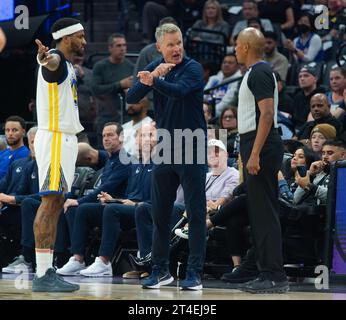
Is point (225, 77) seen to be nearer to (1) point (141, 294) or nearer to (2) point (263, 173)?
(2) point (263, 173)

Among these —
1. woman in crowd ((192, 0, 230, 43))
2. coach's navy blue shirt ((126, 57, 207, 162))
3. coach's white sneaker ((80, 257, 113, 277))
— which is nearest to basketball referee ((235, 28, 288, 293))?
coach's navy blue shirt ((126, 57, 207, 162))

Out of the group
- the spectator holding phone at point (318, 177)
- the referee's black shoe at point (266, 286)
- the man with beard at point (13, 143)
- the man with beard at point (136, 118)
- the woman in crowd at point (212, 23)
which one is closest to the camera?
the referee's black shoe at point (266, 286)

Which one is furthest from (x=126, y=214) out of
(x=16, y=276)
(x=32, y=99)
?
(x=32, y=99)

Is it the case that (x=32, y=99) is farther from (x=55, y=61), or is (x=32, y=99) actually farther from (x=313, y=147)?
(x=55, y=61)

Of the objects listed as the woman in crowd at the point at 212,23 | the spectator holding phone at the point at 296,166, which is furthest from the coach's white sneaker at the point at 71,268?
the woman in crowd at the point at 212,23

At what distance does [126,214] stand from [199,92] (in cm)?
251

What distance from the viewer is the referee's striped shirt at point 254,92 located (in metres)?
8.53

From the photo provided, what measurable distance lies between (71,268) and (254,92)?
3.45m

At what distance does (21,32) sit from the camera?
15477 mm

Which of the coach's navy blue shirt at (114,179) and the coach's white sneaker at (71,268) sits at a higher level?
the coach's navy blue shirt at (114,179)

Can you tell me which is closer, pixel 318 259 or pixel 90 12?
pixel 318 259

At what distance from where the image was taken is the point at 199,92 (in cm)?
884

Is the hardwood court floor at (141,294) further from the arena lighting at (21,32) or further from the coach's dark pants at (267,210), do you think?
the arena lighting at (21,32)

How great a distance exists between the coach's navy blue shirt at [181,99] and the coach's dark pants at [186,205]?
0.36 meters
